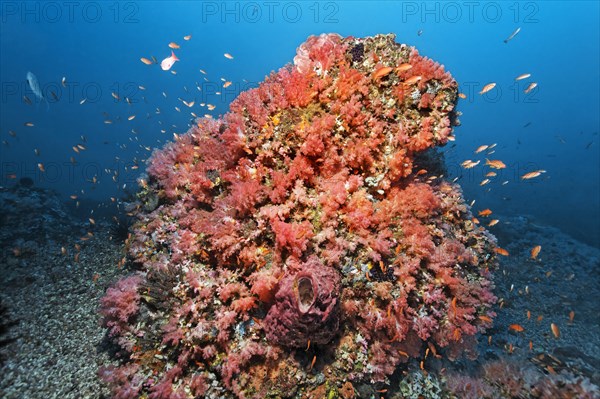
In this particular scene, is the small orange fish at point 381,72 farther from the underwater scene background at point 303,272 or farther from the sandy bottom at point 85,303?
the sandy bottom at point 85,303

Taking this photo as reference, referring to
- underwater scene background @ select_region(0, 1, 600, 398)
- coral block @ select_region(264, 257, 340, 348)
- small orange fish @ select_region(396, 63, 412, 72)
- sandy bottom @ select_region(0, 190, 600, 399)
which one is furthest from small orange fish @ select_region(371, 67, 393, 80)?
sandy bottom @ select_region(0, 190, 600, 399)

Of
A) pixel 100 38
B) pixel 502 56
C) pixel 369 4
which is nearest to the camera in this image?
pixel 100 38

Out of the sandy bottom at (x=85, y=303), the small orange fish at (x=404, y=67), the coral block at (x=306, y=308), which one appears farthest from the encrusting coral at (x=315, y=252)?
the sandy bottom at (x=85, y=303)

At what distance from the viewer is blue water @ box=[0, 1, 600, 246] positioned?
38219 millimetres

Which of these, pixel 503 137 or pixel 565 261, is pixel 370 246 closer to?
pixel 565 261

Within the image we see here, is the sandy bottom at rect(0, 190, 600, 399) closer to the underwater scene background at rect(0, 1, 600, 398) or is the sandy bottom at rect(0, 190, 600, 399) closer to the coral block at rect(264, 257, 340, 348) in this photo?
the underwater scene background at rect(0, 1, 600, 398)

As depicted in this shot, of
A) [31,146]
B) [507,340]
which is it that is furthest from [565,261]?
[31,146]

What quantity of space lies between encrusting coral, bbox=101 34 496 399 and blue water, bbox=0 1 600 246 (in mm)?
2711

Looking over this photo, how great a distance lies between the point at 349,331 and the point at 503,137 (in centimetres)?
10717

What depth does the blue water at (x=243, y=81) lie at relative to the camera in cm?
3822

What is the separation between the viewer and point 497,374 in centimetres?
575

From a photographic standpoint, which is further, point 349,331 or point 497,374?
point 497,374

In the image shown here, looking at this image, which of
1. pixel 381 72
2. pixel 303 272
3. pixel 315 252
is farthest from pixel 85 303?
pixel 381 72

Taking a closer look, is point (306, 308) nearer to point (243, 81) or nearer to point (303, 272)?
point (303, 272)
